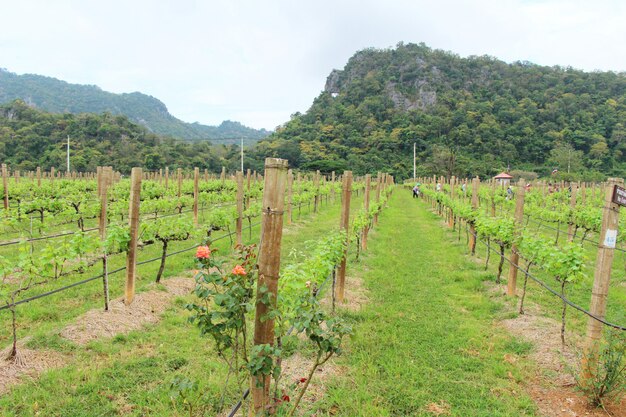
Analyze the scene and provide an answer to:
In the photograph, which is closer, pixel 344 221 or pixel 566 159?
pixel 344 221

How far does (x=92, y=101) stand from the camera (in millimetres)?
99188

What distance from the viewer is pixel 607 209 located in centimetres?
358

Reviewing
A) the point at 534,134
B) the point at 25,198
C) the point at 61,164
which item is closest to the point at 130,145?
the point at 61,164

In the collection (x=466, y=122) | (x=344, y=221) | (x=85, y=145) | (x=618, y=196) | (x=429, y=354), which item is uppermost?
(x=466, y=122)

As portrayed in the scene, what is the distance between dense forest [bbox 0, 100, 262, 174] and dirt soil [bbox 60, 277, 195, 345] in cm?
4709

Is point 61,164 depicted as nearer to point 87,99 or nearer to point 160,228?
point 160,228

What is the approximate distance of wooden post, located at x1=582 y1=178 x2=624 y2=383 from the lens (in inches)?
140

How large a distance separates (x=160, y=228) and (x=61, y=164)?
162 feet

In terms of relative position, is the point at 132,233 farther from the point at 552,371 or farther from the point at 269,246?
the point at 552,371

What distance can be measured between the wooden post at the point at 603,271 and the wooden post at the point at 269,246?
3.08 metres

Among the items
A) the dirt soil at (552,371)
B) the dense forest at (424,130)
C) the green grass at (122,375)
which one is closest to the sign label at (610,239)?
the dirt soil at (552,371)

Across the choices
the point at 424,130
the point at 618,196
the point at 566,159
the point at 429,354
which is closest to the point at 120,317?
the point at 429,354

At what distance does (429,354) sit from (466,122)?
266 feet

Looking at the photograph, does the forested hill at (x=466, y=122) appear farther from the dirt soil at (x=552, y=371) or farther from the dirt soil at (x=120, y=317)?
the dirt soil at (x=552, y=371)
